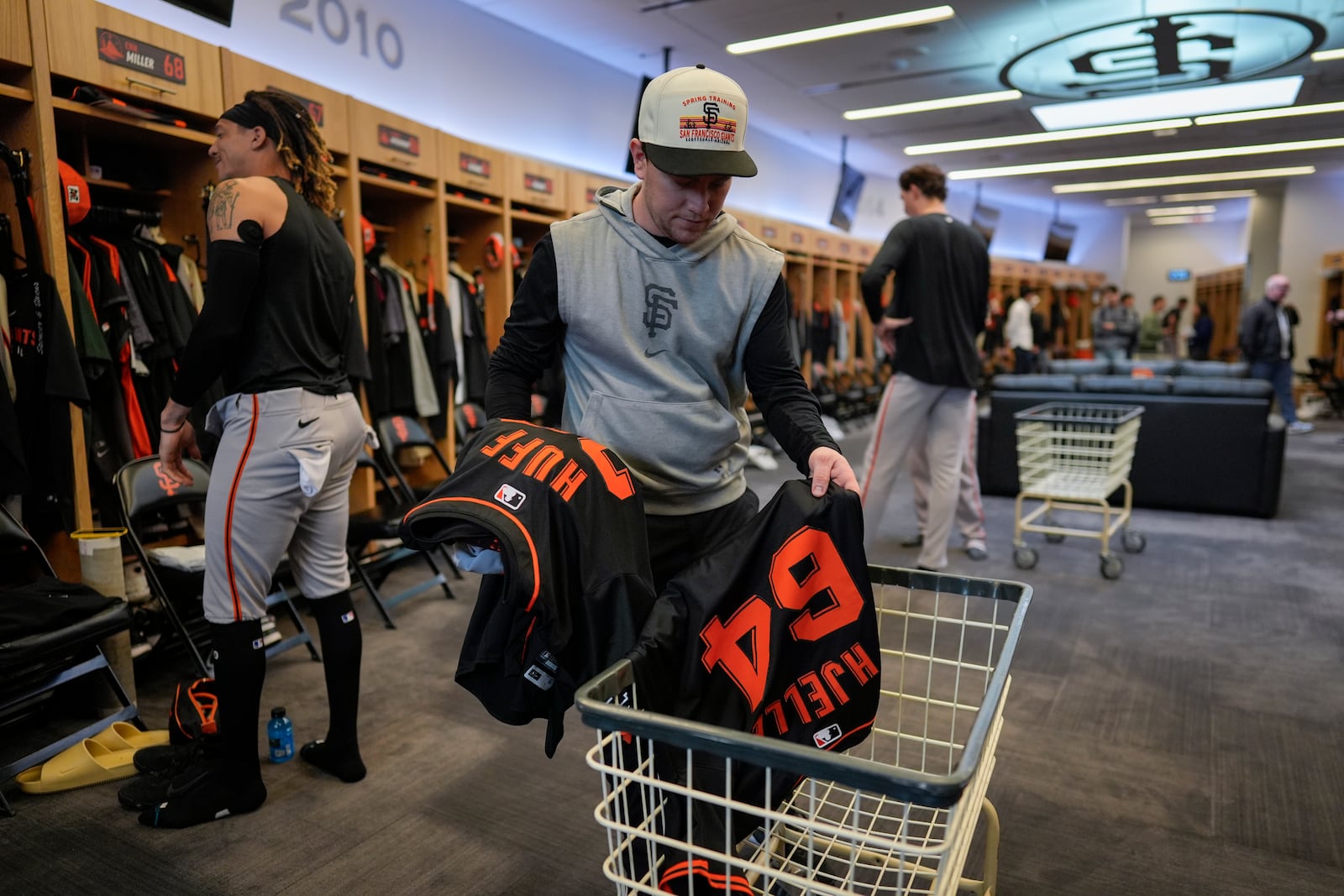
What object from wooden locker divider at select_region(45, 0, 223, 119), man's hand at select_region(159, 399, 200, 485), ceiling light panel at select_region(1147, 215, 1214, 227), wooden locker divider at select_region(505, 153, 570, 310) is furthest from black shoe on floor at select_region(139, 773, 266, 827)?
ceiling light panel at select_region(1147, 215, 1214, 227)

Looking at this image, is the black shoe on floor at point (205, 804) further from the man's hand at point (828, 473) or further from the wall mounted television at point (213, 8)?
the wall mounted television at point (213, 8)

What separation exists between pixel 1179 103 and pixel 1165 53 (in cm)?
229

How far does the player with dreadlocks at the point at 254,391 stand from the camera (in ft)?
5.99

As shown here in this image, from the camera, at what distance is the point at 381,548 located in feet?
12.9

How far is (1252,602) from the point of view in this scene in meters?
3.63

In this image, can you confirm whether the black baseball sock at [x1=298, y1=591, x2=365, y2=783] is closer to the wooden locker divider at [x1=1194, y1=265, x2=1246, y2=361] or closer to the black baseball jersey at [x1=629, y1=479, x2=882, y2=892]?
the black baseball jersey at [x1=629, y1=479, x2=882, y2=892]

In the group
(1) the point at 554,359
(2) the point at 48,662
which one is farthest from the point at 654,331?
(2) the point at 48,662

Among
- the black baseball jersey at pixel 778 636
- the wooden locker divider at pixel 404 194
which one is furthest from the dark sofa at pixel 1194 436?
the black baseball jersey at pixel 778 636

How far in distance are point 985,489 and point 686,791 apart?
5.65 metres

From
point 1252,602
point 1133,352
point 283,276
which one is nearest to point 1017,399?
point 1252,602

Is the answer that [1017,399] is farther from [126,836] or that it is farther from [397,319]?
[126,836]

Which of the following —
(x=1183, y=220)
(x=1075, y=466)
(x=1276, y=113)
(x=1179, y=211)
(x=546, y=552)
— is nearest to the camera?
(x=546, y=552)

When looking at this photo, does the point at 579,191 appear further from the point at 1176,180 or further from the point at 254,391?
the point at 1176,180

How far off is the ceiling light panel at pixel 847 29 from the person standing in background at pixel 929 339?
2796 millimetres
